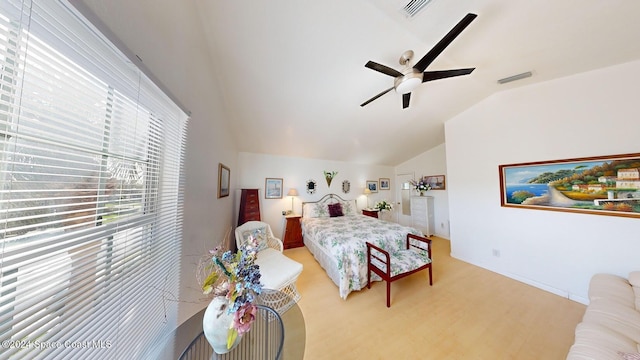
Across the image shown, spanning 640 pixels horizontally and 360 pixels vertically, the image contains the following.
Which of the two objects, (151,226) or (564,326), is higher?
(151,226)

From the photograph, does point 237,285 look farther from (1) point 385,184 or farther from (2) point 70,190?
(1) point 385,184

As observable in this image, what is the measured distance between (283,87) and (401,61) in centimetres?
142

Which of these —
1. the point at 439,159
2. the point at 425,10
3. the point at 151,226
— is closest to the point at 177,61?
the point at 151,226

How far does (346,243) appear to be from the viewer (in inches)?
96.7

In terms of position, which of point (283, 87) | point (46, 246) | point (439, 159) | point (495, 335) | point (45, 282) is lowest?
point (495, 335)

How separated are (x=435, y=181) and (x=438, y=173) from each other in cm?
22

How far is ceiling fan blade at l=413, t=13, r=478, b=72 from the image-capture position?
1230 millimetres

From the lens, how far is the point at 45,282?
1.66 ft

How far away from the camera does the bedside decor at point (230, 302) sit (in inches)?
31.1

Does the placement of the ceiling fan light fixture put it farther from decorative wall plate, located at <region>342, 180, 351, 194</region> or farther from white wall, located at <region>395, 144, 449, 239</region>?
white wall, located at <region>395, 144, 449, 239</region>

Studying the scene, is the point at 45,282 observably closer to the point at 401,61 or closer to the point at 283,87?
the point at 283,87

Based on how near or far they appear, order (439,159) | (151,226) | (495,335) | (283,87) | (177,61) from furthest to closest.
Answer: (439,159) < (283,87) < (495,335) < (177,61) < (151,226)

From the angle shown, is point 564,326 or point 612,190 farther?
point 612,190

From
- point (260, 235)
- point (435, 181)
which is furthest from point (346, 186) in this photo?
point (260, 235)
